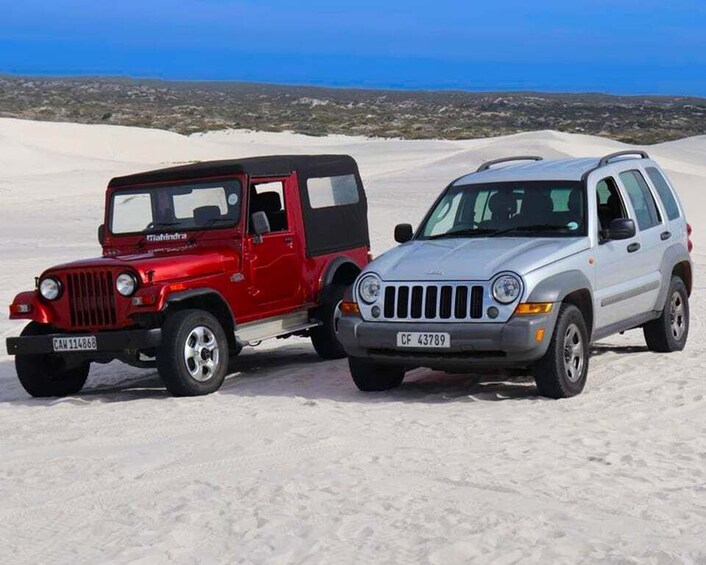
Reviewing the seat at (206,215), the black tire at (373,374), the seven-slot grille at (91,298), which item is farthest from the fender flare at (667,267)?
the seven-slot grille at (91,298)

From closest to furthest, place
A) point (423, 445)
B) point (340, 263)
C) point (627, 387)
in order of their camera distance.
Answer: point (423, 445)
point (627, 387)
point (340, 263)

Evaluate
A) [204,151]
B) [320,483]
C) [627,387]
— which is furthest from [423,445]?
[204,151]

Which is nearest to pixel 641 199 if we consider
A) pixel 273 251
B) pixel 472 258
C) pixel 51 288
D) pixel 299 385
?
pixel 472 258

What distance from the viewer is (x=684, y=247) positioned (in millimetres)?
11648

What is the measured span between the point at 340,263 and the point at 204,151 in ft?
154

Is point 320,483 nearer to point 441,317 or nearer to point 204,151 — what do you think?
point 441,317

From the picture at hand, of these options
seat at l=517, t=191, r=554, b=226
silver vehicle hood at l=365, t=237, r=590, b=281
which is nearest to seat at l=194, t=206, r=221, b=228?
silver vehicle hood at l=365, t=237, r=590, b=281

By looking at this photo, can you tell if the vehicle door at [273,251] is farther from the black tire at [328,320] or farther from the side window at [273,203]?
the black tire at [328,320]

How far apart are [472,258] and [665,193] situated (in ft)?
9.76

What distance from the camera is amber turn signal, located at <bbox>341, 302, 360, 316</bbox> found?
972cm

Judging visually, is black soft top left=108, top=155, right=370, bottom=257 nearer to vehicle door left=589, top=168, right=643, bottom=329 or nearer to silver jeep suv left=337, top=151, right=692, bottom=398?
silver jeep suv left=337, top=151, right=692, bottom=398

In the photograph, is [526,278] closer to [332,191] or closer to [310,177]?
[310,177]

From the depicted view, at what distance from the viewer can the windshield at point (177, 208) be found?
36.0 ft

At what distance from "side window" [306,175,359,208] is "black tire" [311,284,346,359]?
788mm
